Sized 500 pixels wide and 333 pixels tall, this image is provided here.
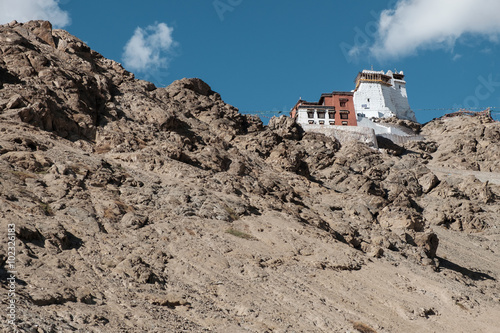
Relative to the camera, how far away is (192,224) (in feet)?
77.5

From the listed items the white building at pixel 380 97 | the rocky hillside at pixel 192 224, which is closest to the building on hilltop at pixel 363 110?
the white building at pixel 380 97

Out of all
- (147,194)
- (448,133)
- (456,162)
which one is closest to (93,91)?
(147,194)

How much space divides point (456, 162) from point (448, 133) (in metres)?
14.0

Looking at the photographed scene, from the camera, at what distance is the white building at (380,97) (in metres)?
86.8

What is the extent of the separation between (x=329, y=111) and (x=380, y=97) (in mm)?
17908

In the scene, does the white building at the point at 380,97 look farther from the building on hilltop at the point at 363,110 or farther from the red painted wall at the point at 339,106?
the red painted wall at the point at 339,106

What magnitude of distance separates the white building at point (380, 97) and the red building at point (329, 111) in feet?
31.3

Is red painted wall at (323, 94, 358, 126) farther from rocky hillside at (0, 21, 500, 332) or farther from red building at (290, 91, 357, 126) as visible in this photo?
rocky hillside at (0, 21, 500, 332)

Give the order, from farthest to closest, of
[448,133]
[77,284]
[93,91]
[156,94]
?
[448,133] < [156,94] < [93,91] < [77,284]

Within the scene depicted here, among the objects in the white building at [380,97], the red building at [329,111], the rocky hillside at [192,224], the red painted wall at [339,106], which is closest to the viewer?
the rocky hillside at [192,224]

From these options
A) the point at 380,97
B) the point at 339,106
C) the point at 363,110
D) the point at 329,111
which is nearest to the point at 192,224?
the point at 329,111

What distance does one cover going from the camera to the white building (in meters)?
86.8

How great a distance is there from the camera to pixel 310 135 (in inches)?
2260

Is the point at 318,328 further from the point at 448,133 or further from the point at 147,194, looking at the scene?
the point at 448,133
